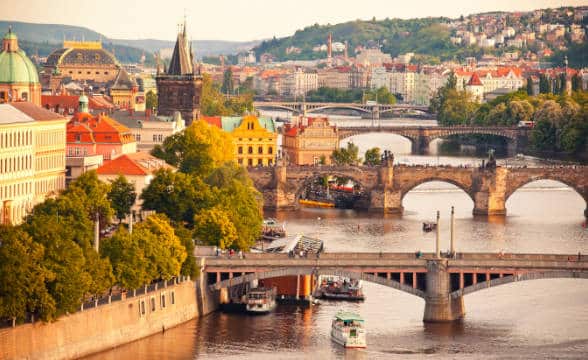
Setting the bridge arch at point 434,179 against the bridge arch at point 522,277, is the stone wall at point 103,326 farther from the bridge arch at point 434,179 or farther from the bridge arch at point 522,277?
the bridge arch at point 434,179

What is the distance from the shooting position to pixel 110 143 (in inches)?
3477

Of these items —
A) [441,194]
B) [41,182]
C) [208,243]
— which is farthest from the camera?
[441,194]

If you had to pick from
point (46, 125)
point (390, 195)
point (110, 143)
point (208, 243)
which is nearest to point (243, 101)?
point (390, 195)

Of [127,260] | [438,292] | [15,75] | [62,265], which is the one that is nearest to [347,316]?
[438,292]

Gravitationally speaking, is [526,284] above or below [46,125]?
below

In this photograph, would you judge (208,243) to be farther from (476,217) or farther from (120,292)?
(476,217)

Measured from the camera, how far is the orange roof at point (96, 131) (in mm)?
86312

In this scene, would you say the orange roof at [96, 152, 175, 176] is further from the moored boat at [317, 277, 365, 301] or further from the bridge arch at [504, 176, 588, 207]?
the bridge arch at [504, 176, 588, 207]

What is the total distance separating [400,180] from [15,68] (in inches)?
831

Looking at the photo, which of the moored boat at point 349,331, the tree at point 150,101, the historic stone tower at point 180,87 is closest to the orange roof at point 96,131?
the historic stone tower at point 180,87

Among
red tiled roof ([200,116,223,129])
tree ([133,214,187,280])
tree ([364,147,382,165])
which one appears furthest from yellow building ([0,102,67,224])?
tree ([364,147,382,165])

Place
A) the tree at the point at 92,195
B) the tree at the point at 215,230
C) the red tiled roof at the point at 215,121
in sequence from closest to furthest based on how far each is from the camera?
the tree at the point at 215,230 < the tree at the point at 92,195 < the red tiled roof at the point at 215,121

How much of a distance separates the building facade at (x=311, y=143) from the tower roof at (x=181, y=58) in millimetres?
9587

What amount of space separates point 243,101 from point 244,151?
49.4 m
